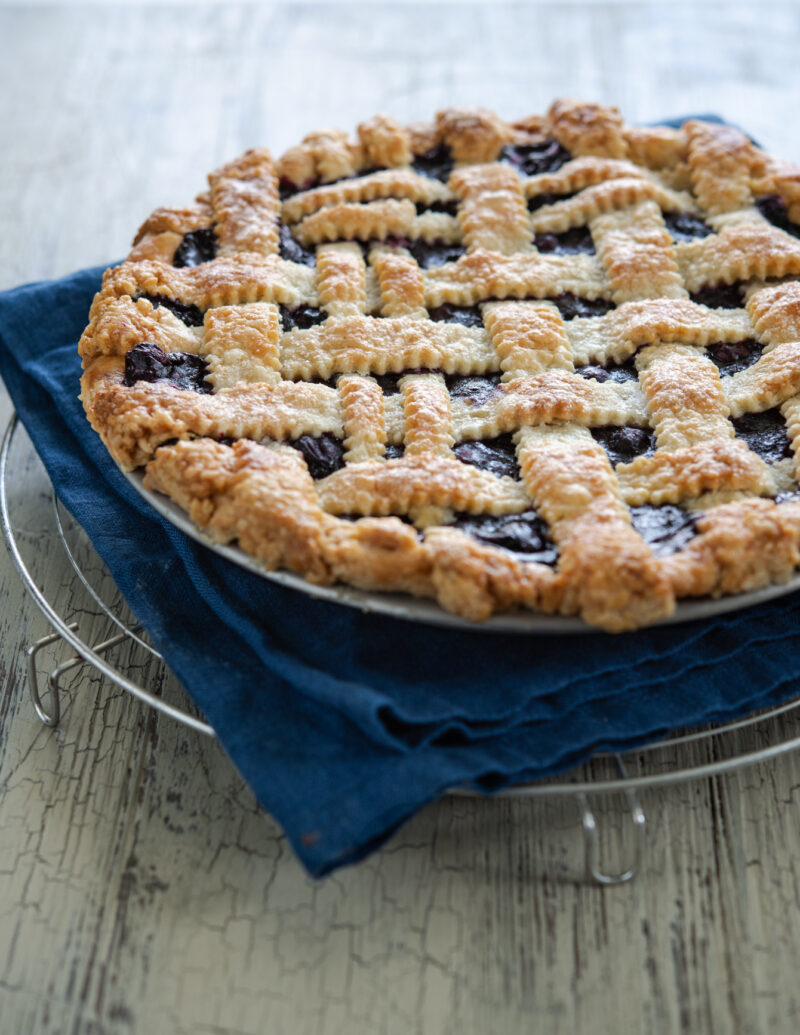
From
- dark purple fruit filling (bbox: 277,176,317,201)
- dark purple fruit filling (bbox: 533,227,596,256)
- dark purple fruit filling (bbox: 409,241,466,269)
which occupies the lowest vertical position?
dark purple fruit filling (bbox: 409,241,466,269)

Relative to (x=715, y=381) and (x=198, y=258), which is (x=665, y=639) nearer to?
(x=715, y=381)

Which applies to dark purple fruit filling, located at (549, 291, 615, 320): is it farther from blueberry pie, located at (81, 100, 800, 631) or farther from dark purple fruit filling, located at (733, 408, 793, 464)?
dark purple fruit filling, located at (733, 408, 793, 464)

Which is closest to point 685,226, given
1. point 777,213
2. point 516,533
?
point 777,213

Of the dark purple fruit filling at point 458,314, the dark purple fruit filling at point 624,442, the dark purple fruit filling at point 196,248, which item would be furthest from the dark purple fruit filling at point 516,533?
the dark purple fruit filling at point 196,248

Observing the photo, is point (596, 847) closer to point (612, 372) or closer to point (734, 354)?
point (612, 372)

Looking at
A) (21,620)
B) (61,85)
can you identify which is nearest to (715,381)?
(21,620)

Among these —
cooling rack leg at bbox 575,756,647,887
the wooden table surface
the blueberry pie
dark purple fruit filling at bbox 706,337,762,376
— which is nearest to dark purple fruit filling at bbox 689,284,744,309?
the blueberry pie
